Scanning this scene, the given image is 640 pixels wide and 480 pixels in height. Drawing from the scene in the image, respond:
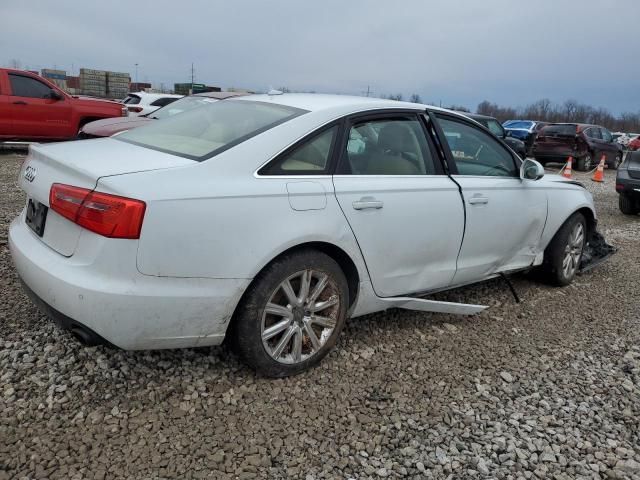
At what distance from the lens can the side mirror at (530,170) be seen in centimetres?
401

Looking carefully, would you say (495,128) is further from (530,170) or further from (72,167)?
(72,167)

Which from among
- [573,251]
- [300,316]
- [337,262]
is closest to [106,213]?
[300,316]

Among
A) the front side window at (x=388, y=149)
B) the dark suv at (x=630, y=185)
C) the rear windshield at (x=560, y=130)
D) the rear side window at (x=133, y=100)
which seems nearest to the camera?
the front side window at (x=388, y=149)

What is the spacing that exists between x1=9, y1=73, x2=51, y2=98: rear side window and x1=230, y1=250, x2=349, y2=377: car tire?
998cm

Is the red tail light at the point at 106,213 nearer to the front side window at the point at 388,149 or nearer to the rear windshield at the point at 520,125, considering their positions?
the front side window at the point at 388,149

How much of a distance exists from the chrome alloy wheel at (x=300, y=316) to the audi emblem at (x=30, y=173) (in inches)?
54.7

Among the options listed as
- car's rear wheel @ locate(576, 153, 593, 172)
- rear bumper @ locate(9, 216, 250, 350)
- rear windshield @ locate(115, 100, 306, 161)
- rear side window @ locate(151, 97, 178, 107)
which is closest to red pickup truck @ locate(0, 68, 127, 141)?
rear side window @ locate(151, 97, 178, 107)

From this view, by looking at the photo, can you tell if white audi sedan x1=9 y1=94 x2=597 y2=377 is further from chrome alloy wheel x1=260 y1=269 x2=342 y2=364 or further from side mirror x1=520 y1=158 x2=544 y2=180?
side mirror x1=520 y1=158 x2=544 y2=180

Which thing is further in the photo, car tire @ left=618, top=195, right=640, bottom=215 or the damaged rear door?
car tire @ left=618, top=195, right=640, bottom=215

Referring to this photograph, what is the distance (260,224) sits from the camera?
97.8 inches

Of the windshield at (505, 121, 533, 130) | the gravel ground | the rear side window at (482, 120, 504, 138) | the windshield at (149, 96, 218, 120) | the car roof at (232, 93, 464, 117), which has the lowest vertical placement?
the windshield at (505, 121, 533, 130)

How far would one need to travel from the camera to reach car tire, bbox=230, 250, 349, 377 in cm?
258

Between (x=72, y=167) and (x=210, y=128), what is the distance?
32.6 inches

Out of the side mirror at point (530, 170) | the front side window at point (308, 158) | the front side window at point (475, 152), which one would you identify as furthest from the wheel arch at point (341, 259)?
the side mirror at point (530, 170)
